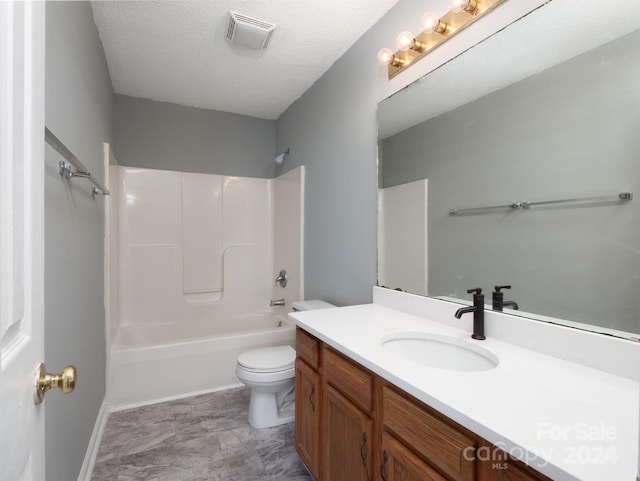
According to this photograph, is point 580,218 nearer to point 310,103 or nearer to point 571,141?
point 571,141

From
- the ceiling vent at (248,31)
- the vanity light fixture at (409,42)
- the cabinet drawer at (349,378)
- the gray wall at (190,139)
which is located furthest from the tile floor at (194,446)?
the ceiling vent at (248,31)

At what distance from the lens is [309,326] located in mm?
1396

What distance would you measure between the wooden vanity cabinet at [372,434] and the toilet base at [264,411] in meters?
0.54

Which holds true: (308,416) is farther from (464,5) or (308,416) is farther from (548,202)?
(464,5)

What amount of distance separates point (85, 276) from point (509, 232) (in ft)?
6.64

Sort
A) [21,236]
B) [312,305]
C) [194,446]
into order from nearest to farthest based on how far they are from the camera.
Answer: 1. [21,236]
2. [194,446]
3. [312,305]

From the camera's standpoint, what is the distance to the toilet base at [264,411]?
6.74ft

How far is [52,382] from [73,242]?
Result: 1.02 metres

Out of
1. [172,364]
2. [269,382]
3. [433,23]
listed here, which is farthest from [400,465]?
[172,364]

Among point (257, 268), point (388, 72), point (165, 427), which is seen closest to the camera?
point (388, 72)

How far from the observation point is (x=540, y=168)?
113cm

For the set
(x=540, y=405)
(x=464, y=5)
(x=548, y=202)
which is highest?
(x=464, y=5)

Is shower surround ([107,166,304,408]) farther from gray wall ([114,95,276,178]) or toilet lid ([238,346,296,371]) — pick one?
toilet lid ([238,346,296,371])

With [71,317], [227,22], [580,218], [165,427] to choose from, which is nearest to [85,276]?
[71,317]
